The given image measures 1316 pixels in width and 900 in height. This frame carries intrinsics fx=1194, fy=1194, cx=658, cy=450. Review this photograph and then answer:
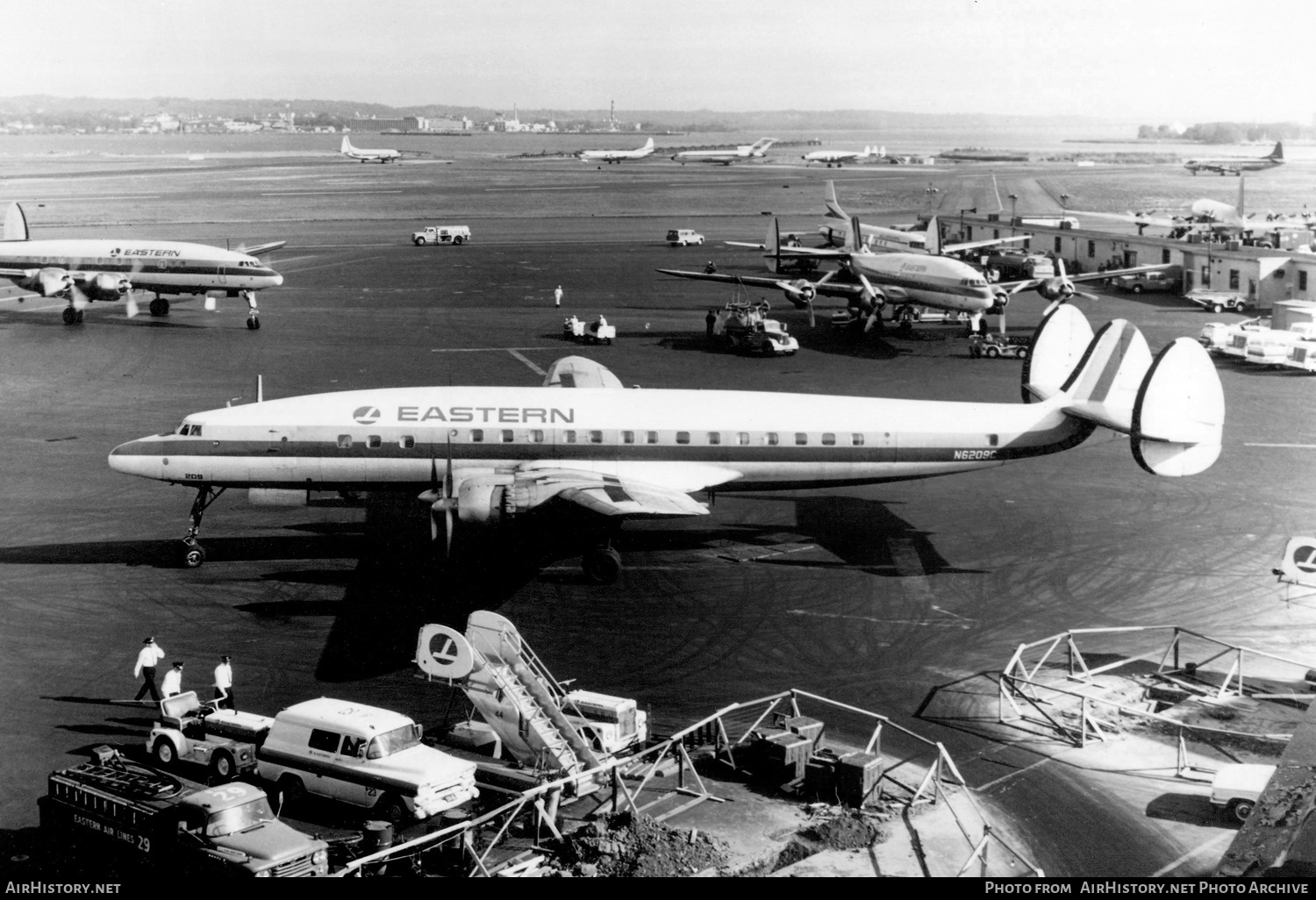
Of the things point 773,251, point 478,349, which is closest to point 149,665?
point 478,349

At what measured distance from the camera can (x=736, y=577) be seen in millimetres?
37094

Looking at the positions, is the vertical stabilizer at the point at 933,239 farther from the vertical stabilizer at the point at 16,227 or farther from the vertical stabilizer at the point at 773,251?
the vertical stabilizer at the point at 16,227

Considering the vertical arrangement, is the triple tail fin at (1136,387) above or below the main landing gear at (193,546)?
above

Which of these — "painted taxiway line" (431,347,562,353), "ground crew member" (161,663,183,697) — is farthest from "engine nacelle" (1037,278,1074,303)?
"ground crew member" (161,663,183,697)

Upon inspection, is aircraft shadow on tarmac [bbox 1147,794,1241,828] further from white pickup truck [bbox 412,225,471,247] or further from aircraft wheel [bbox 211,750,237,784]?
white pickup truck [bbox 412,225,471,247]

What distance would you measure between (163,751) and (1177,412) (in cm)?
2928

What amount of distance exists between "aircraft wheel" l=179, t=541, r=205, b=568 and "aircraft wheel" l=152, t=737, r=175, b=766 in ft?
44.6

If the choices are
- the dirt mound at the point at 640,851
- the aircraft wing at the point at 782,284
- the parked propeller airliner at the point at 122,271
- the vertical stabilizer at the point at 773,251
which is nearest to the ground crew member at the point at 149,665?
the dirt mound at the point at 640,851

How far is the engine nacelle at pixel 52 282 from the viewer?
82.9 metres

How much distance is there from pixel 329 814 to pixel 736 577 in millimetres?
17097

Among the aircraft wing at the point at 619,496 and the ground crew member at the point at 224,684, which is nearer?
the ground crew member at the point at 224,684

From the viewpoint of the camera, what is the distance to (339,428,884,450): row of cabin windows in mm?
37594

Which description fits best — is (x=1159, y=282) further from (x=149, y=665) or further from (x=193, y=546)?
(x=149, y=665)

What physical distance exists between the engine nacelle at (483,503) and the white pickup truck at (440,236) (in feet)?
362
